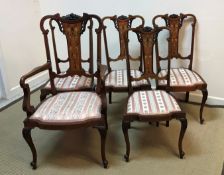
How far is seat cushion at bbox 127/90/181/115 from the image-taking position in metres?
1.99

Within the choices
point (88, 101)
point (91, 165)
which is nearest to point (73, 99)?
point (88, 101)

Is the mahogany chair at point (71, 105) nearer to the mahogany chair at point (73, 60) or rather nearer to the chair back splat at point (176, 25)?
the mahogany chair at point (73, 60)

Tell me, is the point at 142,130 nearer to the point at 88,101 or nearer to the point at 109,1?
the point at 88,101

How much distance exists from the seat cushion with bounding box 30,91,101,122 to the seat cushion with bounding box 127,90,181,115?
0.27 meters

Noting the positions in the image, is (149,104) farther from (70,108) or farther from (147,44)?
(70,108)

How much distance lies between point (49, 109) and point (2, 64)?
1.38 metres

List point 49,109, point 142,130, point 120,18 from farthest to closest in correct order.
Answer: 1. point 120,18
2. point 142,130
3. point 49,109

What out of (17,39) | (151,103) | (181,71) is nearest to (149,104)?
(151,103)

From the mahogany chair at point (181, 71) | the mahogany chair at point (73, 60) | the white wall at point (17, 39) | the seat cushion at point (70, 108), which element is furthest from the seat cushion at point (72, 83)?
the white wall at point (17, 39)

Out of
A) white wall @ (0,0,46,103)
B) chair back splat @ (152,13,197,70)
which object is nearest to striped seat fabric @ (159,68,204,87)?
chair back splat @ (152,13,197,70)

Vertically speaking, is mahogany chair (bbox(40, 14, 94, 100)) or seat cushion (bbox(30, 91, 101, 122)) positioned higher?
mahogany chair (bbox(40, 14, 94, 100))

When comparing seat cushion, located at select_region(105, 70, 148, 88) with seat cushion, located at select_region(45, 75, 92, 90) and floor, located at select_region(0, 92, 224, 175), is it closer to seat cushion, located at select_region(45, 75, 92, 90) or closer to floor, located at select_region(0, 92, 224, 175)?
seat cushion, located at select_region(45, 75, 92, 90)

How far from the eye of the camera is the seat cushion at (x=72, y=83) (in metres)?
2.42

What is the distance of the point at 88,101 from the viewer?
211 centimetres
